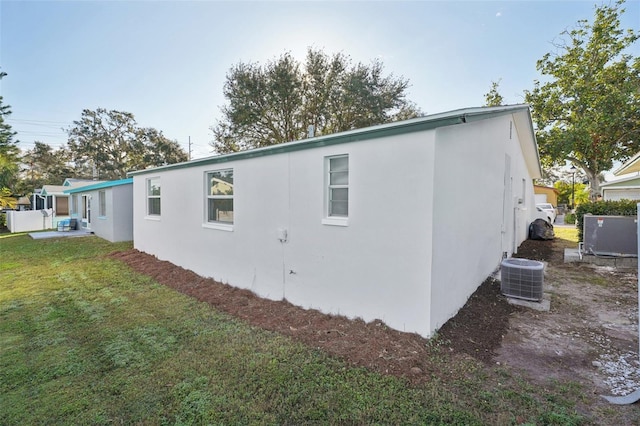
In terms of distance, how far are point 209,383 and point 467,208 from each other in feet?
14.0

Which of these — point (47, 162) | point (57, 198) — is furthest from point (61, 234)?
point (47, 162)

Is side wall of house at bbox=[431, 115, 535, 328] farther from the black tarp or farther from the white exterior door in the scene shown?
the white exterior door

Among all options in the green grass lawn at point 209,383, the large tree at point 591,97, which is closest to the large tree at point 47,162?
the green grass lawn at point 209,383

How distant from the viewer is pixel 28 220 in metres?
18.4

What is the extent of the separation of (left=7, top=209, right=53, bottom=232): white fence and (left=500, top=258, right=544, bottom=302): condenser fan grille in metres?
24.9

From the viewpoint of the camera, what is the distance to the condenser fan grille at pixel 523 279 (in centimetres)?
495

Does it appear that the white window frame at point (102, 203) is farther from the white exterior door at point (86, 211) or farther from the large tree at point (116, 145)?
the large tree at point (116, 145)

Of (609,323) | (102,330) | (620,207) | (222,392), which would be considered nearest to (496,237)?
(609,323)

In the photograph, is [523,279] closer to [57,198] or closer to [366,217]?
[366,217]

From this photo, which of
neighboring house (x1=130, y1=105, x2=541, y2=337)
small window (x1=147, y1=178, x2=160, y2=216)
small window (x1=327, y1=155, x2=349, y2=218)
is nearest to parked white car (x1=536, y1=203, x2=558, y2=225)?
neighboring house (x1=130, y1=105, x2=541, y2=337)

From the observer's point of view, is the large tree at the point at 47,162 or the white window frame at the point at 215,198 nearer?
the white window frame at the point at 215,198

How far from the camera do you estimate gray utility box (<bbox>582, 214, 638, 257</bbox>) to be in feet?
24.8

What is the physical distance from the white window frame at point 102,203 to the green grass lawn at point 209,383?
10321mm

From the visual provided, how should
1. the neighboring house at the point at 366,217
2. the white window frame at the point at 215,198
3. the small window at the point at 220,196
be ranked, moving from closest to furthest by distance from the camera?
1. the neighboring house at the point at 366,217
2. the white window frame at the point at 215,198
3. the small window at the point at 220,196
